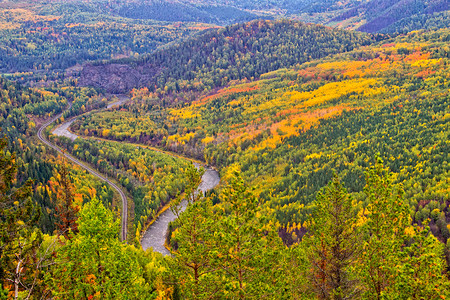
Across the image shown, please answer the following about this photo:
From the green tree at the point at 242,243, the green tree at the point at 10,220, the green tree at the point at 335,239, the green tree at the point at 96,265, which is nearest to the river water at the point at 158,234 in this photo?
the green tree at the point at 96,265

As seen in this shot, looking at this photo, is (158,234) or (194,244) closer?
(194,244)

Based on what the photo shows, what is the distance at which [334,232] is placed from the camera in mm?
41406

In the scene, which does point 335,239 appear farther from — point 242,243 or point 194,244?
point 194,244

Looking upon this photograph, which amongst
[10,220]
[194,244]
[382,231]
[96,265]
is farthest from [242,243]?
[10,220]

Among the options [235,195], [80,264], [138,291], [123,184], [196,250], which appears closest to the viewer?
[235,195]

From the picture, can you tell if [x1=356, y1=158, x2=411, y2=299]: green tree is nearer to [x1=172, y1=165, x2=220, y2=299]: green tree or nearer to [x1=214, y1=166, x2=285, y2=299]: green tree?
[x1=214, y1=166, x2=285, y2=299]: green tree

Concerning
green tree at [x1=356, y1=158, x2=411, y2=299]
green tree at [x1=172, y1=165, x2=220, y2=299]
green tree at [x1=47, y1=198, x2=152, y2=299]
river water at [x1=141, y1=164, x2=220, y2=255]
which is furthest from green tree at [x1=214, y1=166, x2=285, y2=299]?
river water at [x1=141, y1=164, x2=220, y2=255]

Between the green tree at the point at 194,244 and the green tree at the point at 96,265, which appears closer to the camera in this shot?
the green tree at the point at 194,244

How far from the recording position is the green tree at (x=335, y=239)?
133 feet

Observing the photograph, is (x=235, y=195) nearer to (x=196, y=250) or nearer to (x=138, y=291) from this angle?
(x=196, y=250)

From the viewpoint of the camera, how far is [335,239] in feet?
134

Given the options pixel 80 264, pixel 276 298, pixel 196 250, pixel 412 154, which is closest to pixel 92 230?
pixel 80 264

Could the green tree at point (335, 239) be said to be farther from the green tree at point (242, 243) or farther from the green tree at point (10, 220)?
the green tree at point (10, 220)

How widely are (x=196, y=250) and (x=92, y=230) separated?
648 inches
